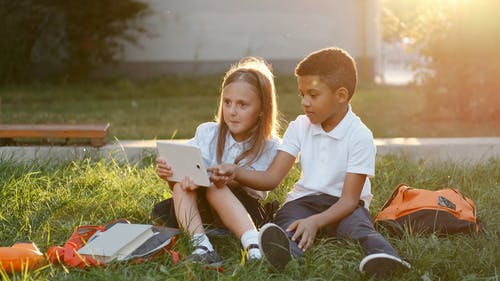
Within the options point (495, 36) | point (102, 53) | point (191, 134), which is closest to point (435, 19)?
point (495, 36)

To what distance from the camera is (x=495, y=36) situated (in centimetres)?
810

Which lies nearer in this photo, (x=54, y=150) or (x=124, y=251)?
(x=124, y=251)

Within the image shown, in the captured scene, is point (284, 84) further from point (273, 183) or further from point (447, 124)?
point (273, 183)

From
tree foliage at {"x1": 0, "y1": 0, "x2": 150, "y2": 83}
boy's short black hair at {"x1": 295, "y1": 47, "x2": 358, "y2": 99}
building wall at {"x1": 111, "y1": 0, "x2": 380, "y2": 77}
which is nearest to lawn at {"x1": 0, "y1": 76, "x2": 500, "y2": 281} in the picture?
boy's short black hair at {"x1": 295, "y1": 47, "x2": 358, "y2": 99}

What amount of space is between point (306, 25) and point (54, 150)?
11.3 m

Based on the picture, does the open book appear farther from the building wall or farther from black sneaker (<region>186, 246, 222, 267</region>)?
the building wall

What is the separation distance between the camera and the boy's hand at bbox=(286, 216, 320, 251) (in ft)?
12.9

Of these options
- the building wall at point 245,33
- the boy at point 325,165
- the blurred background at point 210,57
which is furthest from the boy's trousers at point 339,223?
the building wall at point 245,33

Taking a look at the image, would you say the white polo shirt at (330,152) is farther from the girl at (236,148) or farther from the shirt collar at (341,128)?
the girl at (236,148)

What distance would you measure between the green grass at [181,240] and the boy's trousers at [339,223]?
0.20 ft

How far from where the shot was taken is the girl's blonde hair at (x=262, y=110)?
436cm

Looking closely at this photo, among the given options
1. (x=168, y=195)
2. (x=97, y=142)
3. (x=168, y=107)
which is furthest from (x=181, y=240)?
(x=168, y=107)

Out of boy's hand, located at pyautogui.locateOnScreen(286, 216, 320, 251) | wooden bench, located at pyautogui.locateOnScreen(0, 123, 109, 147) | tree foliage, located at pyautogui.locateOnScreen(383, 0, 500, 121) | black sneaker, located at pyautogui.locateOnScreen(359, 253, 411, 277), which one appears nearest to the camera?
black sneaker, located at pyautogui.locateOnScreen(359, 253, 411, 277)

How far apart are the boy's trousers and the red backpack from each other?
0.54m
